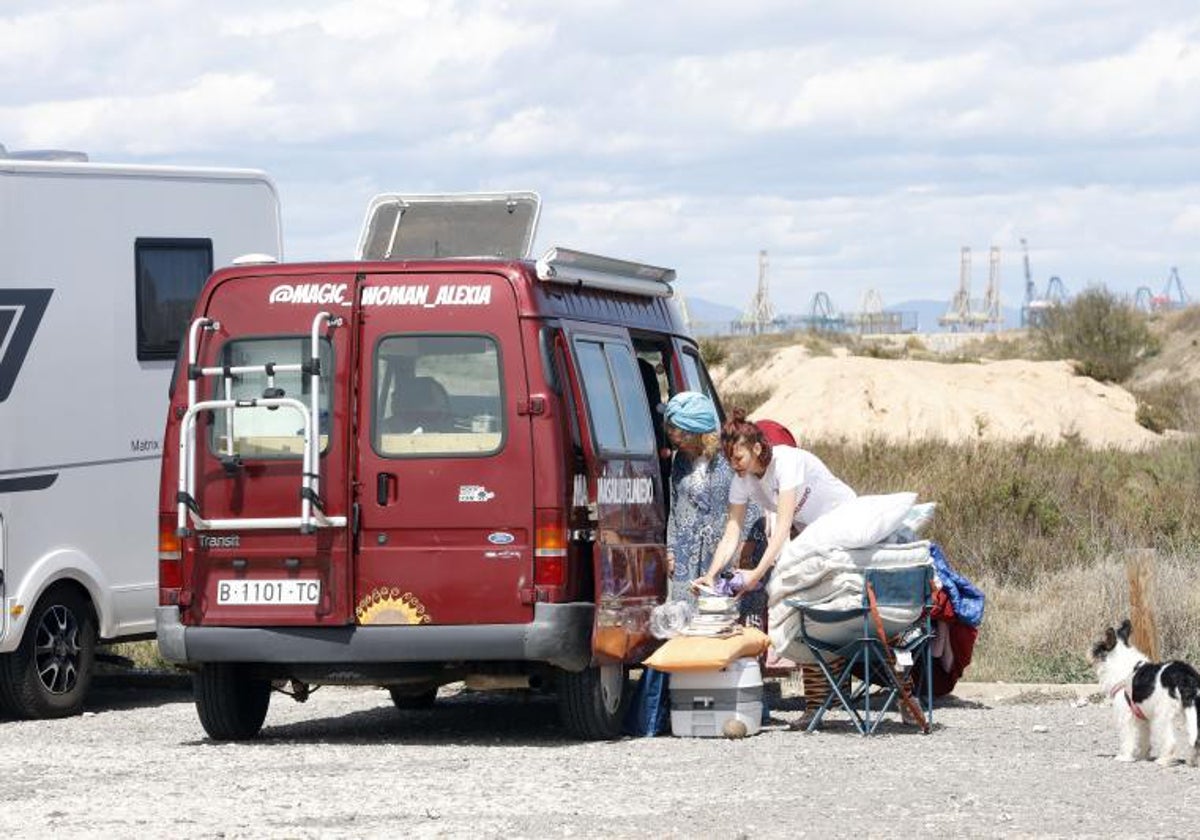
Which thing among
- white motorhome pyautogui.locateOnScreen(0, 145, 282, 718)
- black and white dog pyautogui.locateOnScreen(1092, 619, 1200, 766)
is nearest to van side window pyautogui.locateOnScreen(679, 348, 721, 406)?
white motorhome pyautogui.locateOnScreen(0, 145, 282, 718)

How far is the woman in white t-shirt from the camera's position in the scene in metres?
12.1

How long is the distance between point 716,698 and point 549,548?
146 centimetres

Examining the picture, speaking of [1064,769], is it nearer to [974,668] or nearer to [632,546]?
[632,546]

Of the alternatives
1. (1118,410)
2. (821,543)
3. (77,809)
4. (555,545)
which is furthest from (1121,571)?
(1118,410)

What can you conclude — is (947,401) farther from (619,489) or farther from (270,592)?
(270,592)

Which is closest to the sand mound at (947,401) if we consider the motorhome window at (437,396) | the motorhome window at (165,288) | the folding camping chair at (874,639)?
the motorhome window at (165,288)

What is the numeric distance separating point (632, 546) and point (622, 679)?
0.74 m

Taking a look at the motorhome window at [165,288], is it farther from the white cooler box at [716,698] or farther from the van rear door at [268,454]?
the white cooler box at [716,698]

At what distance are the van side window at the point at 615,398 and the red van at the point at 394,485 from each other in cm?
6

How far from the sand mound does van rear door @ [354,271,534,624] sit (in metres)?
34.2

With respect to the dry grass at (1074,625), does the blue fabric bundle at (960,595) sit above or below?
above

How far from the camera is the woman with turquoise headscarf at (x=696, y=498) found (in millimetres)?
12539

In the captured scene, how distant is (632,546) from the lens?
1223 centimetres

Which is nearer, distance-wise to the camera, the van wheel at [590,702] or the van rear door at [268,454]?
the van rear door at [268,454]
